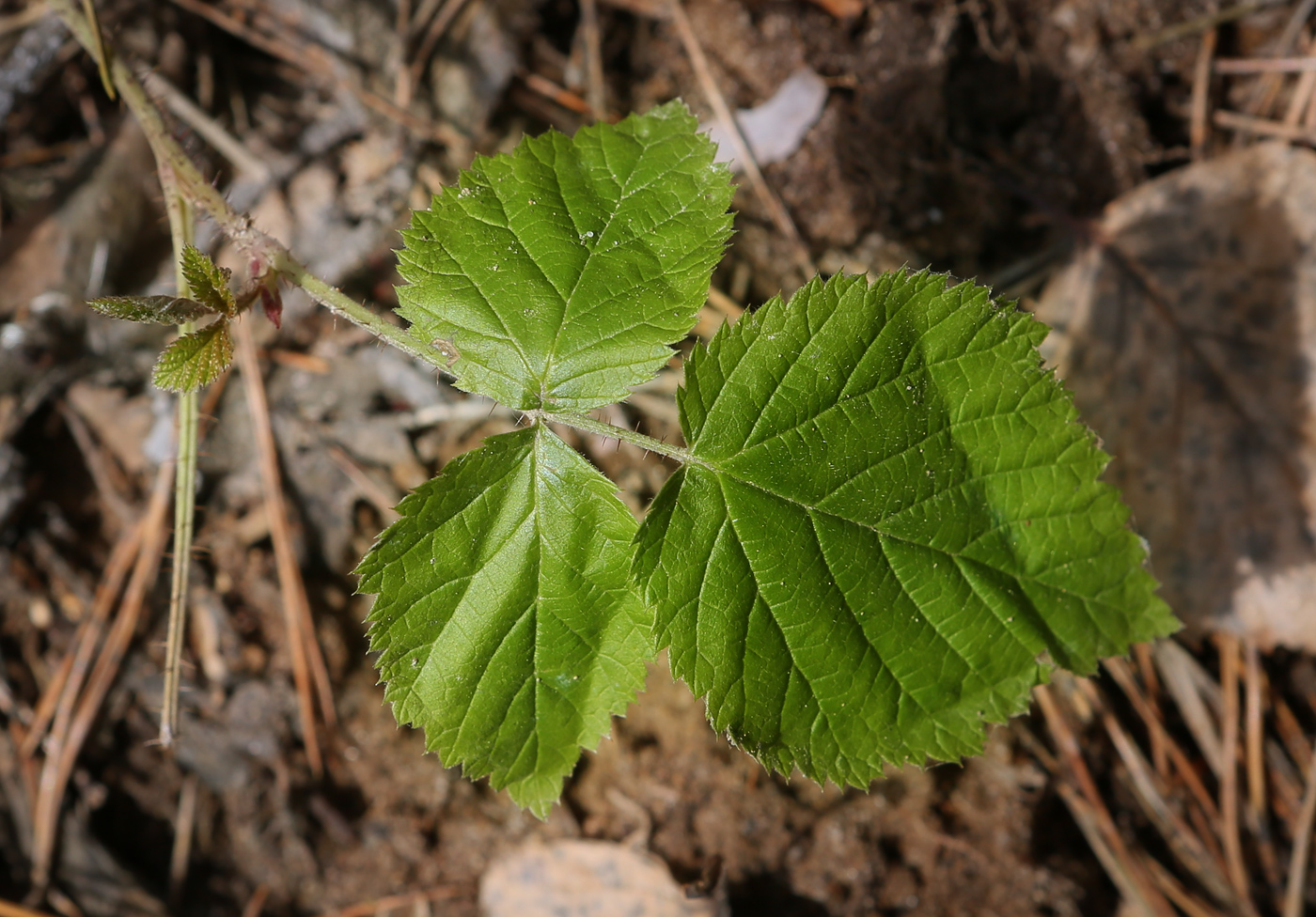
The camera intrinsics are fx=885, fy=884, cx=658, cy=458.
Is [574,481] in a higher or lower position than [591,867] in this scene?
higher

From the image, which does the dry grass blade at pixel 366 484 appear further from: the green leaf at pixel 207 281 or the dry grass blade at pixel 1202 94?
the dry grass blade at pixel 1202 94

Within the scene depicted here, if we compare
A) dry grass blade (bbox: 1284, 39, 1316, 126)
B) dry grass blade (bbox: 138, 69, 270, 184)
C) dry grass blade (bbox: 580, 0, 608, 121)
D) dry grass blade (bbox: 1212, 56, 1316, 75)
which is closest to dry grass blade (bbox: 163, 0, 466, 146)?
dry grass blade (bbox: 138, 69, 270, 184)

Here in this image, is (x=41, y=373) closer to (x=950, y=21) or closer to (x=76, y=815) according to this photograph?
(x=76, y=815)

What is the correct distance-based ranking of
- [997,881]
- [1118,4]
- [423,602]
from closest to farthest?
1. [423,602]
2. [997,881]
3. [1118,4]

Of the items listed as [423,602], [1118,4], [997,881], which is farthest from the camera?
[1118,4]

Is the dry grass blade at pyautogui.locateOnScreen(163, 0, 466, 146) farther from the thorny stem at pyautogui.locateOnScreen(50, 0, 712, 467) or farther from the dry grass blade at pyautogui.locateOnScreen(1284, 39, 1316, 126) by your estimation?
the dry grass blade at pyautogui.locateOnScreen(1284, 39, 1316, 126)

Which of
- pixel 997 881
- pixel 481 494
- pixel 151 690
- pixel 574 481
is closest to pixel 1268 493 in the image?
pixel 997 881
